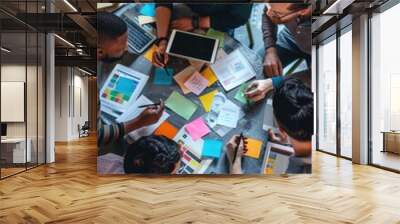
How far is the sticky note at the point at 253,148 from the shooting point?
6.53 m

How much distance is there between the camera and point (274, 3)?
21.6 feet

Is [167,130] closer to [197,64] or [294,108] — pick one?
[197,64]

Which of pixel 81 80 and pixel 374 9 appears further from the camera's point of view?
pixel 81 80

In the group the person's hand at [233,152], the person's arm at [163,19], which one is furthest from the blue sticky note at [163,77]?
the person's hand at [233,152]

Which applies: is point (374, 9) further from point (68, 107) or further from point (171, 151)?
point (68, 107)

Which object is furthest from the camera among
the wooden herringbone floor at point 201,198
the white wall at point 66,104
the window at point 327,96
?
the white wall at point 66,104

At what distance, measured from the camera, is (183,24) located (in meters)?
6.59

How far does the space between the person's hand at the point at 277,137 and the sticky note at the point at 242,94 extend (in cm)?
69

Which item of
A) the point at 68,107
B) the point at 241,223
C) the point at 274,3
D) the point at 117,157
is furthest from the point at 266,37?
the point at 68,107

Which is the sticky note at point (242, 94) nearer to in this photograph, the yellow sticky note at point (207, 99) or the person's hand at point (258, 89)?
the person's hand at point (258, 89)

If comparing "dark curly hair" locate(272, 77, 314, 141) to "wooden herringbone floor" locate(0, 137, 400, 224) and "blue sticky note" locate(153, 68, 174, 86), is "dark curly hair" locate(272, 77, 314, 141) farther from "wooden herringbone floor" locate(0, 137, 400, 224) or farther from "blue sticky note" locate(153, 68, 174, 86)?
"blue sticky note" locate(153, 68, 174, 86)

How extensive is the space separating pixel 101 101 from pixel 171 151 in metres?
1.48

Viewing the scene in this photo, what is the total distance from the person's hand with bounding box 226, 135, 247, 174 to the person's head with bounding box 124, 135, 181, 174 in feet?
2.90

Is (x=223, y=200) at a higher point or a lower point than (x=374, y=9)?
lower
